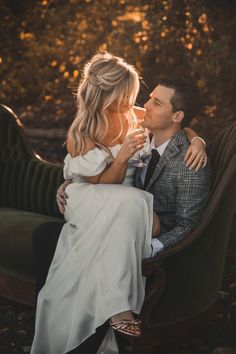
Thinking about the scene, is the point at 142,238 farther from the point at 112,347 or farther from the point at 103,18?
the point at 103,18

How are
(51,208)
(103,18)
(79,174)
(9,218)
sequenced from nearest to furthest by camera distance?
(79,174), (9,218), (51,208), (103,18)

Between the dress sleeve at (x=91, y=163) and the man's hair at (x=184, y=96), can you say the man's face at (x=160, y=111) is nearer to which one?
the man's hair at (x=184, y=96)

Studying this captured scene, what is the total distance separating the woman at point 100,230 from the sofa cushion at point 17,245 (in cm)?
71

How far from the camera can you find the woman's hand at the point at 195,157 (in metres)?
3.68

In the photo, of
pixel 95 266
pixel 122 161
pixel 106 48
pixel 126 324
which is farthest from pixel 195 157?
pixel 106 48

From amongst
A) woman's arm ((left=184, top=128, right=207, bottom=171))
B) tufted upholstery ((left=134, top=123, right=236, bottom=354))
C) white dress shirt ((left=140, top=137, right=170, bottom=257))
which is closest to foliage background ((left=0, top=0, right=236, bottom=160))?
white dress shirt ((left=140, top=137, right=170, bottom=257))

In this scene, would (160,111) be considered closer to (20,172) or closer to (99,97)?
(99,97)

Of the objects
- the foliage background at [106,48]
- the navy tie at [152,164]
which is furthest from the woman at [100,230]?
the foliage background at [106,48]

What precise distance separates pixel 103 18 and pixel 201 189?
6016 millimetres

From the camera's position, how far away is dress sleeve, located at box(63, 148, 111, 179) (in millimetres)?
3676

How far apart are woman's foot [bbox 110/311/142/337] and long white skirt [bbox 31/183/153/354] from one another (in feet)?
0.10

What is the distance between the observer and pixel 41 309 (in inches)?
143

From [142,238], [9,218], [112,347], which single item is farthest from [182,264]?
[9,218]

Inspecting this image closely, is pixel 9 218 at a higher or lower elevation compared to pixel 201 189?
lower
